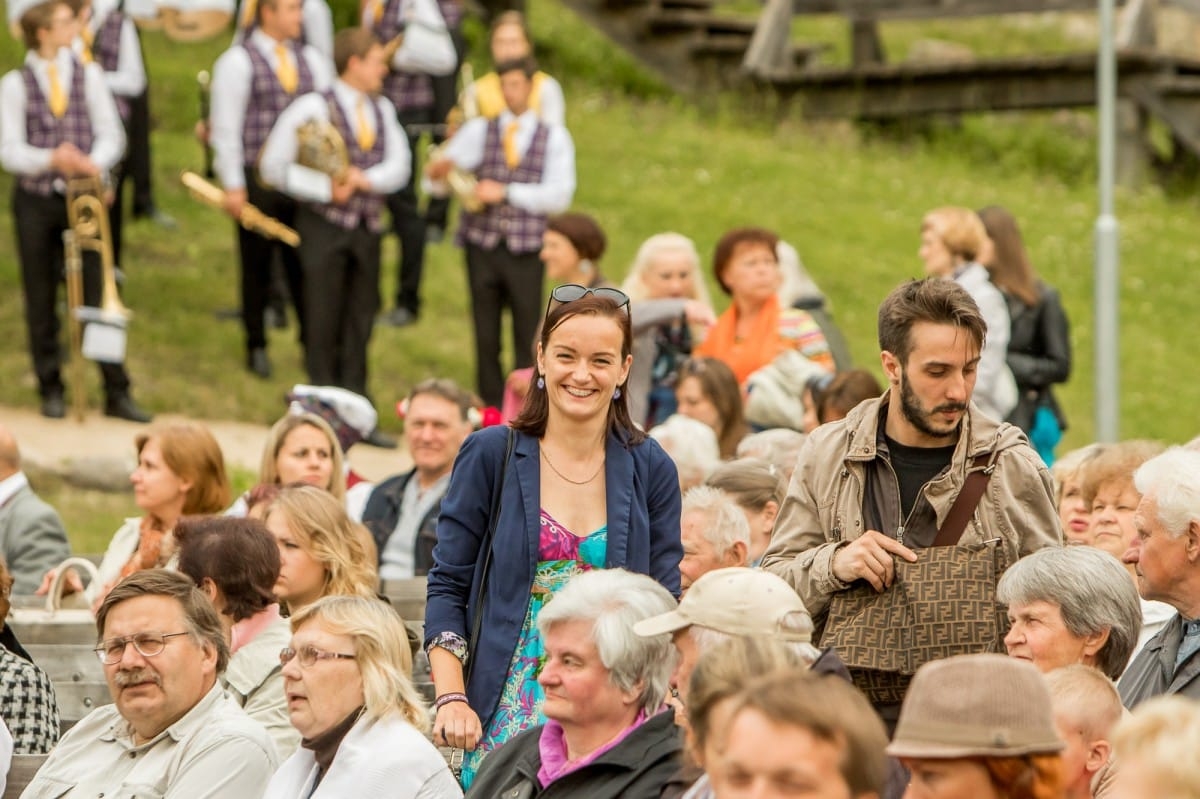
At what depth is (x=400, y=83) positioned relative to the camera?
53.5 ft

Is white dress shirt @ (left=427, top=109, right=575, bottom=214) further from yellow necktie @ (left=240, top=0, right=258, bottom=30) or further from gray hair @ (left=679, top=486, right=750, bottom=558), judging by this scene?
gray hair @ (left=679, top=486, right=750, bottom=558)

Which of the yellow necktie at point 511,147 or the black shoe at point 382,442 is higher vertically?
the yellow necktie at point 511,147

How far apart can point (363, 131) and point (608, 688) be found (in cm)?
903

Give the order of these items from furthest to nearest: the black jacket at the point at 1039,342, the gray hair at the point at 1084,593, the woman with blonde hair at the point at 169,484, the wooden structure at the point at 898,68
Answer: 1. the wooden structure at the point at 898,68
2. the black jacket at the point at 1039,342
3. the woman with blonde hair at the point at 169,484
4. the gray hair at the point at 1084,593

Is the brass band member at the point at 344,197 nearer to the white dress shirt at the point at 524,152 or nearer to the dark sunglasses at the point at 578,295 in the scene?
the white dress shirt at the point at 524,152

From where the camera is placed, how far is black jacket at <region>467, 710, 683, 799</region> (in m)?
5.07

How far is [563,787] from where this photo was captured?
5164 millimetres

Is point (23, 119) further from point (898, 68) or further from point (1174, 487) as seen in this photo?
point (898, 68)

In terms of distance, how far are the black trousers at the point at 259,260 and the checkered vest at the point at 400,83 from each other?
2.02 meters

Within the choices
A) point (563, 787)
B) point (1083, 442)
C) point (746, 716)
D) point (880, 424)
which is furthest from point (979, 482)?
point (1083, 442)

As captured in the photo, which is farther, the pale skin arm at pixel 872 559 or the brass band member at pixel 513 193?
the brass band member at pixel 513 193

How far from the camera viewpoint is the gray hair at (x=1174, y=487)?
574 centimetres

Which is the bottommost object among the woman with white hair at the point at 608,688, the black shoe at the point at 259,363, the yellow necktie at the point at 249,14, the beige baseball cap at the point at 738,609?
the black shoe at the point at 259,363

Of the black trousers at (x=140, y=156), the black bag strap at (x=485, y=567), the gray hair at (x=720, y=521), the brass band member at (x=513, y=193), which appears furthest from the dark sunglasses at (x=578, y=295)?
the black trousers at (x=140, y=156)
